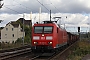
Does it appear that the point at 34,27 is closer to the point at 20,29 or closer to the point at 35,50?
the point at 35,50

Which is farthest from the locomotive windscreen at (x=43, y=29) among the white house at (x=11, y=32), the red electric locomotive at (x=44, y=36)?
the white house at (x=11, y=32)

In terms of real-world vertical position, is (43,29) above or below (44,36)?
above

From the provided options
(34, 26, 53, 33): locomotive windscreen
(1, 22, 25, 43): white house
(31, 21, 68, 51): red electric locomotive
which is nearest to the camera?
(31, 21, 68, 51): red electric locomotive

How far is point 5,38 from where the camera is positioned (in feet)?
330

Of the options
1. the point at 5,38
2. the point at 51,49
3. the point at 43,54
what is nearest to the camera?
the point at 51,49

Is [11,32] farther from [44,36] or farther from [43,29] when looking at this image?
[44,36]

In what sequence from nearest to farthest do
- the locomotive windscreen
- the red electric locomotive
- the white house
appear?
the red electric locomotive
the locomotive windscreen
the white house

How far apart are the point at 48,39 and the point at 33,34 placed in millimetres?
1474

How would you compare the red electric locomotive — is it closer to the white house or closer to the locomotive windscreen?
the locomotive windscreen

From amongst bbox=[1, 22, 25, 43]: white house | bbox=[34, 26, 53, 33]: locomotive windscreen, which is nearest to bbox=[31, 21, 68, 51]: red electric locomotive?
bbox=[34, 26, 53, 33]: locomotive windscreen

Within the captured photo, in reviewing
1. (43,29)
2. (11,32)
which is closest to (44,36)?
(43,29)

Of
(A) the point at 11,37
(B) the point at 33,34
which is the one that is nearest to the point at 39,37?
(B) the point at 33,34

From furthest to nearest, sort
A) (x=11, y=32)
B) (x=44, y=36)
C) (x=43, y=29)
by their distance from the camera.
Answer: (x=11, y=32) < (x=43, y=29) < (x=44, y=36)

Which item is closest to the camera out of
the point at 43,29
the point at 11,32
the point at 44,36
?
the point at 44,36
